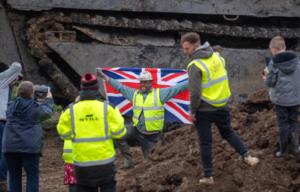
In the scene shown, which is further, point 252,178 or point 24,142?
point 24,142

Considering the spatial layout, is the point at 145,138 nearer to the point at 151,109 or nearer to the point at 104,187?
the point at 151,109

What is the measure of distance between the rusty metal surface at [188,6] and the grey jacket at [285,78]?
4131 millimetres

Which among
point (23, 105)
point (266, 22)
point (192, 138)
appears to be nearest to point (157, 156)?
point (192, 138)

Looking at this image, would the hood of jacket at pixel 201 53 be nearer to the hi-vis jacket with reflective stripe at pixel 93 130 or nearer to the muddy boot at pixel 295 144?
the hi-vis jacket with reflective stripe at pixel 93 130

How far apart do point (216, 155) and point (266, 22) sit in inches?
203

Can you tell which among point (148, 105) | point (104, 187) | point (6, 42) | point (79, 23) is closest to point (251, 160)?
point (104, 187)

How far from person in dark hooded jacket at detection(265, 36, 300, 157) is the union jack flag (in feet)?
7.33

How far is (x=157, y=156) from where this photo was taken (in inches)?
218

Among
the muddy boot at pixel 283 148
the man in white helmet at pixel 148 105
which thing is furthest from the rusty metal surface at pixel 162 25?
the muddy boot at pixel 283 148

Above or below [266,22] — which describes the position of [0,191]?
below

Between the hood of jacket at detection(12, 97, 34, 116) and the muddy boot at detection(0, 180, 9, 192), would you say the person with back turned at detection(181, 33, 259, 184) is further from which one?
the muddy boot at detection(0, 180, 9, 192)

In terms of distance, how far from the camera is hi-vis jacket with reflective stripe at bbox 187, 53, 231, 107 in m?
3.97

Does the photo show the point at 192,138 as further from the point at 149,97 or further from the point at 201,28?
the point at 201,28

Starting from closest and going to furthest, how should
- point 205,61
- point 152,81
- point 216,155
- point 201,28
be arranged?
point 205,61 < point 216,155 < point 152,81 < point 201,28
